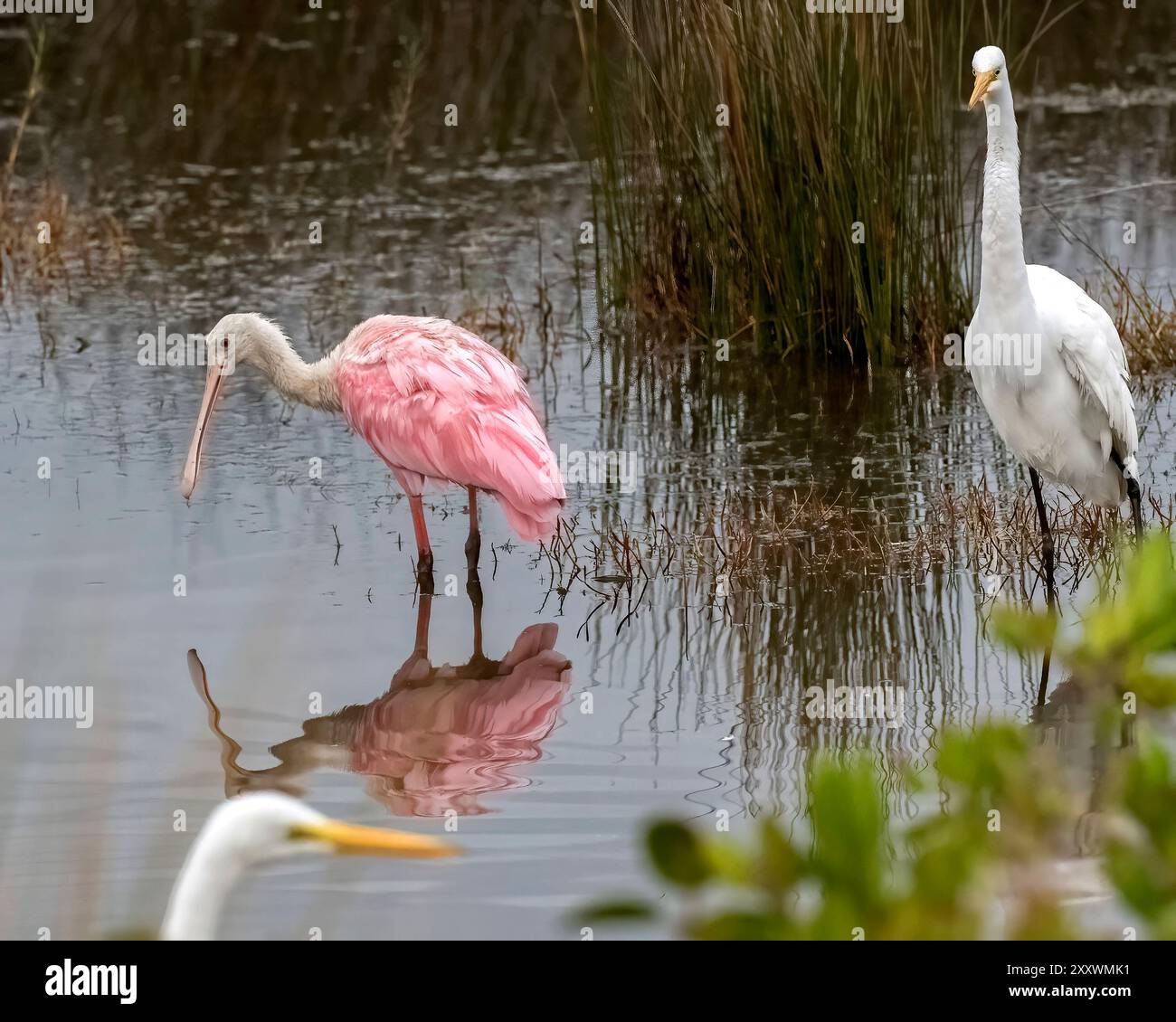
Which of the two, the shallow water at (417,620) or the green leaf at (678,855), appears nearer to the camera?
the green leaf at (678,855)

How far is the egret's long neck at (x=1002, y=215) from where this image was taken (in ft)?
20.2

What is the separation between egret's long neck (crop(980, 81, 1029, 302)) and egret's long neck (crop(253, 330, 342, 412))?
8.02ft

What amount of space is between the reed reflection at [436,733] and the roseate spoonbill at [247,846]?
8.47 ft

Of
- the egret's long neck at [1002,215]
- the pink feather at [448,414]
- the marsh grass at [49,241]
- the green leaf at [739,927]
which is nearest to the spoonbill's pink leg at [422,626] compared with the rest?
the pink feather at [448,414]

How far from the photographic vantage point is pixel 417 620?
667cm

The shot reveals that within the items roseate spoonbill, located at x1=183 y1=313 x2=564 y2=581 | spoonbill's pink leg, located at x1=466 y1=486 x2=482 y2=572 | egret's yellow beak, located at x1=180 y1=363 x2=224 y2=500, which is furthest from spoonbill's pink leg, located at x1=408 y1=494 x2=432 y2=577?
egret's yellow beak, located at x1=180 y1=363 x2=224 y2=500

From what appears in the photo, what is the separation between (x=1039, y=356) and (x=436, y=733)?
218 cm

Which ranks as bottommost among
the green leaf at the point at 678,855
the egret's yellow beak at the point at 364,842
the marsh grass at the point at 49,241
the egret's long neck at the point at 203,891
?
the egret's long neck at the point at 203,891

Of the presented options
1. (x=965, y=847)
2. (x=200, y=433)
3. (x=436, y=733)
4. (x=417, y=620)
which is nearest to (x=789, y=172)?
(x=200, y=433)

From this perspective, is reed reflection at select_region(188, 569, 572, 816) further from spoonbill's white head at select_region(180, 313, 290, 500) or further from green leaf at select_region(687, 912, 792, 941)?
green leaf at select_region(687, 912, 792, 941)

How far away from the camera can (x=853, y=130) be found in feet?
27.6

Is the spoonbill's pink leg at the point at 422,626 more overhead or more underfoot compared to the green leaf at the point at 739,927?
more overhead

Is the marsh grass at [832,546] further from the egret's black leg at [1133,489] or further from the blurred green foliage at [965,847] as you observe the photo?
the blurred green foliage at [965,847]
